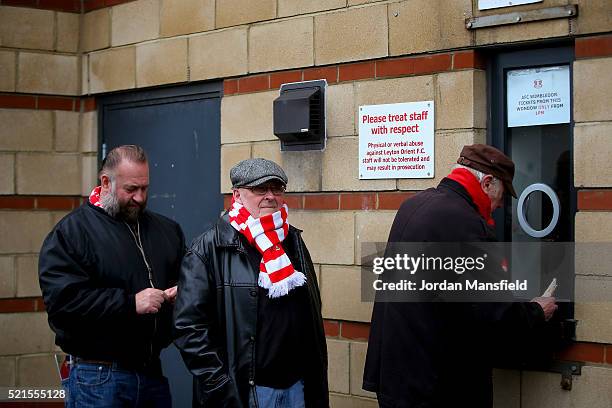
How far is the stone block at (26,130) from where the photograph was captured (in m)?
7.50

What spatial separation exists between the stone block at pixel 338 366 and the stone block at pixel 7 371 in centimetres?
276

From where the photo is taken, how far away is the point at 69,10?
7.73 meters

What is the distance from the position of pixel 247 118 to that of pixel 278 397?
2.60 metres

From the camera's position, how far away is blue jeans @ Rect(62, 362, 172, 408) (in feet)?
15.3

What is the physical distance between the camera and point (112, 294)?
4625 mm

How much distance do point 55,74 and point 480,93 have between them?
12.1ft

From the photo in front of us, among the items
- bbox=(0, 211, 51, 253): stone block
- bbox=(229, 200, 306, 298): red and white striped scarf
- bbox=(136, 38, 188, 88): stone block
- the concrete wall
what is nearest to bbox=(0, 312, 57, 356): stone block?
the concrete wall

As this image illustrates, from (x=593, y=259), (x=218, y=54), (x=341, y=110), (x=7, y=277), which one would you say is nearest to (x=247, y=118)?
(x=218, y=54)

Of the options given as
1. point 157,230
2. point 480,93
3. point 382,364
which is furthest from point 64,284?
point 480,93

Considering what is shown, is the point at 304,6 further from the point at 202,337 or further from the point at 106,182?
the point at 202,337

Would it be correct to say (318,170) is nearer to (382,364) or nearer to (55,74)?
(382,364)

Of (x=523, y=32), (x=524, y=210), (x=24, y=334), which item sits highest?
(x=523, y=32)

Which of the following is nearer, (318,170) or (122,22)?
(318,170)

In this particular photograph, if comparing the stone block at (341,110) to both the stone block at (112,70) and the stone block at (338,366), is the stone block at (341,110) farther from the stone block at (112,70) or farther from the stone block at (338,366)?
the stone block at (112,70)
